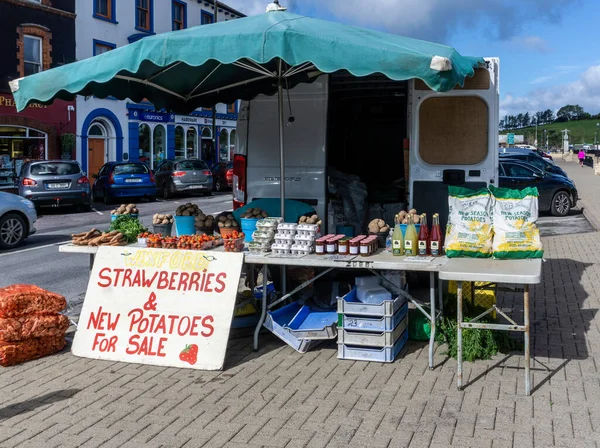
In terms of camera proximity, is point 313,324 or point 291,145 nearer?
point 313,324

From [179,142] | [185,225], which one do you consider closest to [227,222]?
[185,225]

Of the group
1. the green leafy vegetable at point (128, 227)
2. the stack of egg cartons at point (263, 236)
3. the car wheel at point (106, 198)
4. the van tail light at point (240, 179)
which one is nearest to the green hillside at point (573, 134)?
the car wheel at point (106, 198)

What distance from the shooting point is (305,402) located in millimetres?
5109

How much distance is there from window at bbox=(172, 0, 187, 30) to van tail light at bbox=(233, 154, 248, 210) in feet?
100

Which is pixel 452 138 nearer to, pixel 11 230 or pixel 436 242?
pixel 436 242

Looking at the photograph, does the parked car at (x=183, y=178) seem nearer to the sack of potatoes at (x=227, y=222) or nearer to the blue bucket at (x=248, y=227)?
the sack of potatoes at (x=227, y=222)

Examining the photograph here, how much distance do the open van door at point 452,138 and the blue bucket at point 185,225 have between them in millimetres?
2432

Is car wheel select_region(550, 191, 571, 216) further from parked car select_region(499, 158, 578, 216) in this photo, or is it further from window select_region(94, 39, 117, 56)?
window select_region(94, 39, 117, 56)

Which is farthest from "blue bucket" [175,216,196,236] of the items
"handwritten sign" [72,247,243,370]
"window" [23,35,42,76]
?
"window" [23,35,42,76]

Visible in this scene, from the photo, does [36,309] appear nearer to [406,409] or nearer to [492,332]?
[406,409]

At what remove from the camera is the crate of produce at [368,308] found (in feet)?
19.3

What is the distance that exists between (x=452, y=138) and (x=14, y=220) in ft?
30.5

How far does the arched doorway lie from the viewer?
31406 mm

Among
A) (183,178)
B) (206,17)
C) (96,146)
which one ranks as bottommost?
(183,178)
